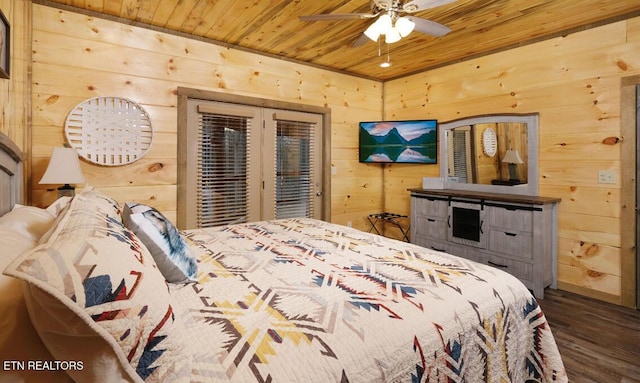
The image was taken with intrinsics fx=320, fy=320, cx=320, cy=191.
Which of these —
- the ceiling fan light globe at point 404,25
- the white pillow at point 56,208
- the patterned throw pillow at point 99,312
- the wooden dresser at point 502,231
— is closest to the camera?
the patterned throw pillow at point 99,312

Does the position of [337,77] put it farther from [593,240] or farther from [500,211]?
[593,240]

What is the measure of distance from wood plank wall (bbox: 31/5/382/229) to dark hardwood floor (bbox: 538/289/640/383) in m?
3.47

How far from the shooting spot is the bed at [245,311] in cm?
71

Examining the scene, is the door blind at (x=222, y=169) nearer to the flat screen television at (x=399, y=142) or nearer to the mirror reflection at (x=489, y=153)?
the flat screen television at (x=399, y=142)

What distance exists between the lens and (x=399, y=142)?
4.60 meters

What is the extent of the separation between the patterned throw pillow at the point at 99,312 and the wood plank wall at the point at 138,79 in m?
2.46

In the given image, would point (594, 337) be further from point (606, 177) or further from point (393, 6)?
point (393, 6)

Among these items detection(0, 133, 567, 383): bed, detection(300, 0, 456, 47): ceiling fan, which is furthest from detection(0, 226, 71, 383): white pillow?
detection(300, 0, 456, 47): ceiling fan

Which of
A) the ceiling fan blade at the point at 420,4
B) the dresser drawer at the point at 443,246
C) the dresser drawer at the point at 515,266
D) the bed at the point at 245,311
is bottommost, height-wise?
the dresser drawer at the point at 515,266

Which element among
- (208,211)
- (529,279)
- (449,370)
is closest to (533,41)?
(529,279)

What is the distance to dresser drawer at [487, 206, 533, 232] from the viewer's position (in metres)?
3.13

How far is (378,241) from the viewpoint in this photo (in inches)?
84.8

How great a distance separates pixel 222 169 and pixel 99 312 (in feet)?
9.98

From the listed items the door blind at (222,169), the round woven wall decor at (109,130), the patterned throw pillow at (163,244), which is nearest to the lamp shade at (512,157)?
the door blind at (222,169)
